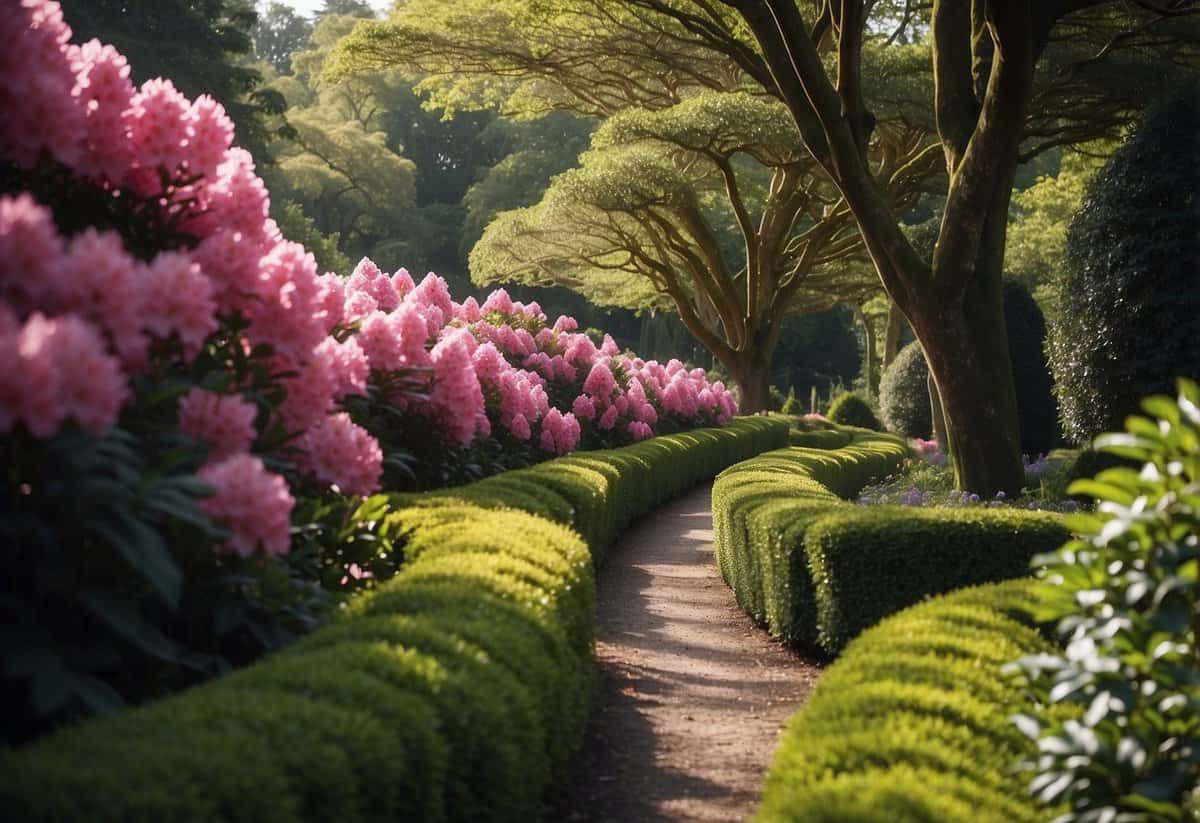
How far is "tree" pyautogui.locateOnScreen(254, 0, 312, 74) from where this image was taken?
221 feet

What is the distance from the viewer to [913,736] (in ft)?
10.4

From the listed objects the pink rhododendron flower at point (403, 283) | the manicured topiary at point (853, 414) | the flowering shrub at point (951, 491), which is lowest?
the flowering shrub at point (951, 491)

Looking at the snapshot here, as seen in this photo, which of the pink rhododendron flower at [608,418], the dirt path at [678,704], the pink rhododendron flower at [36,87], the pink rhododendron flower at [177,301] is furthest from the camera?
the pink rhododendron flower at [608,418]

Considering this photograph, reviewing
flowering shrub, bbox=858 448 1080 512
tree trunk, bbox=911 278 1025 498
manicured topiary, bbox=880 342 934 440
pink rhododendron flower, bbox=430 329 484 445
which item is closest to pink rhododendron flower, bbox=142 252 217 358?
pink rhododendron flower, bbox=430 329 484 445

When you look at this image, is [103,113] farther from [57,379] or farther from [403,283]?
[403,283]

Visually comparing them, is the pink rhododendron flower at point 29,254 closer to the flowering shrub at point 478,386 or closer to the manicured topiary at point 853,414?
the flowering shrub at point 478,386

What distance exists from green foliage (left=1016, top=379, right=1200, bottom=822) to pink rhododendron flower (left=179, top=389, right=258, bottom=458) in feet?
7.44

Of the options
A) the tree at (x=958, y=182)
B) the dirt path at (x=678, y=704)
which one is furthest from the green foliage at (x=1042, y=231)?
the dirt path at (x=678, y=704)

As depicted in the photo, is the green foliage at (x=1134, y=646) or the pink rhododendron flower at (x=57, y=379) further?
the green foliage at (x=1134, y=646)

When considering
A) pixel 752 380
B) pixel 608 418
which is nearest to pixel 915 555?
pixel 608 418

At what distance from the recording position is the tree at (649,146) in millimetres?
17984

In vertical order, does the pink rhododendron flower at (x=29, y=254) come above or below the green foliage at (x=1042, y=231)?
below

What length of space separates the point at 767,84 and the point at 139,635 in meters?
11.7

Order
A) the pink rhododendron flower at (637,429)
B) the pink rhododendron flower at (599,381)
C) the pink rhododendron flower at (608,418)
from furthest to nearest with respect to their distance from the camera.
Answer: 1. the pink rhododendron flower at (637,429)
2. the pink rhododendron flower at (608,418)
3. the pink rhododendron flower at (599,381)
